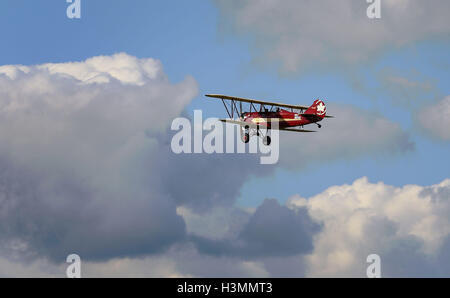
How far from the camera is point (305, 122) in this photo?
262 feet

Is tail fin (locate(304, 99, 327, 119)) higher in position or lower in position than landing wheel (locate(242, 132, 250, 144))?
higher

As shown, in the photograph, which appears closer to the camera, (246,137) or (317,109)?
(317,109)

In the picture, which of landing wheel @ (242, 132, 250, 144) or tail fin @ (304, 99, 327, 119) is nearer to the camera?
tail fin @ (304, 99, 327, 119)

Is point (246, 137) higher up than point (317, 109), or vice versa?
point (317, 109)

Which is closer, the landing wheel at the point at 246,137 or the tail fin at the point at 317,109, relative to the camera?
the tail fin at the point at 317,109

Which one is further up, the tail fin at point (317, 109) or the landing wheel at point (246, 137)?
the tail fin at point (317, 109)
